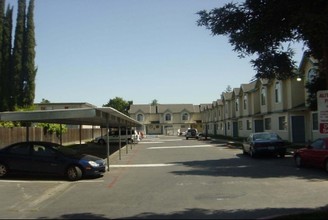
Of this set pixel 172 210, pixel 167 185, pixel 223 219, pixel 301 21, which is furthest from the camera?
pixel 167 185

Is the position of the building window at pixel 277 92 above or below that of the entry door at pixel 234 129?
above

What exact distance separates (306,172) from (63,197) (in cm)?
1000

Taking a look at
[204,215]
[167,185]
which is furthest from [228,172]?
[204,215]

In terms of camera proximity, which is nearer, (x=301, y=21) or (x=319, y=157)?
(x=301, y=21)

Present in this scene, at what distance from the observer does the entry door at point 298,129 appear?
39062 millimetres

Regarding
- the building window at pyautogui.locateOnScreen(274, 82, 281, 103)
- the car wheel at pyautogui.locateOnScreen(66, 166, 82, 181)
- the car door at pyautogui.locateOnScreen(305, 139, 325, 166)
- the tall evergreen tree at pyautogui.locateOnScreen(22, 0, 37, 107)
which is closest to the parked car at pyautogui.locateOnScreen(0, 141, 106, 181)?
the car wheel at pyautogui.locateOnScreen(66, 166, 82, 181)

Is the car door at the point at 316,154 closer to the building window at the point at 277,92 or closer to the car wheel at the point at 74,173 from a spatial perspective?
the car wheel at the point at 74,173

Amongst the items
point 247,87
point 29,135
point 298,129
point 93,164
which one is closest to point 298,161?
point 93,164

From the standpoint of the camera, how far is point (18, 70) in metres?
53.4

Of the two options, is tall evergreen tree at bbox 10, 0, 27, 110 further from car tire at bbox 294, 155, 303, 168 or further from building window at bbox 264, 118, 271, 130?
car tire at bbox 294, 155, 303, 168

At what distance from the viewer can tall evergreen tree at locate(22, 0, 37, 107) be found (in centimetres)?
5459

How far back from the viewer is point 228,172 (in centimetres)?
1948

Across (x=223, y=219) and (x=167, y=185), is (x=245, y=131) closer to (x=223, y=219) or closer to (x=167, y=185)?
(x=167, y=185)

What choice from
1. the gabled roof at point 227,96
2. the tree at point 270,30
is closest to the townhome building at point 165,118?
the gabled roof at point 227,96
